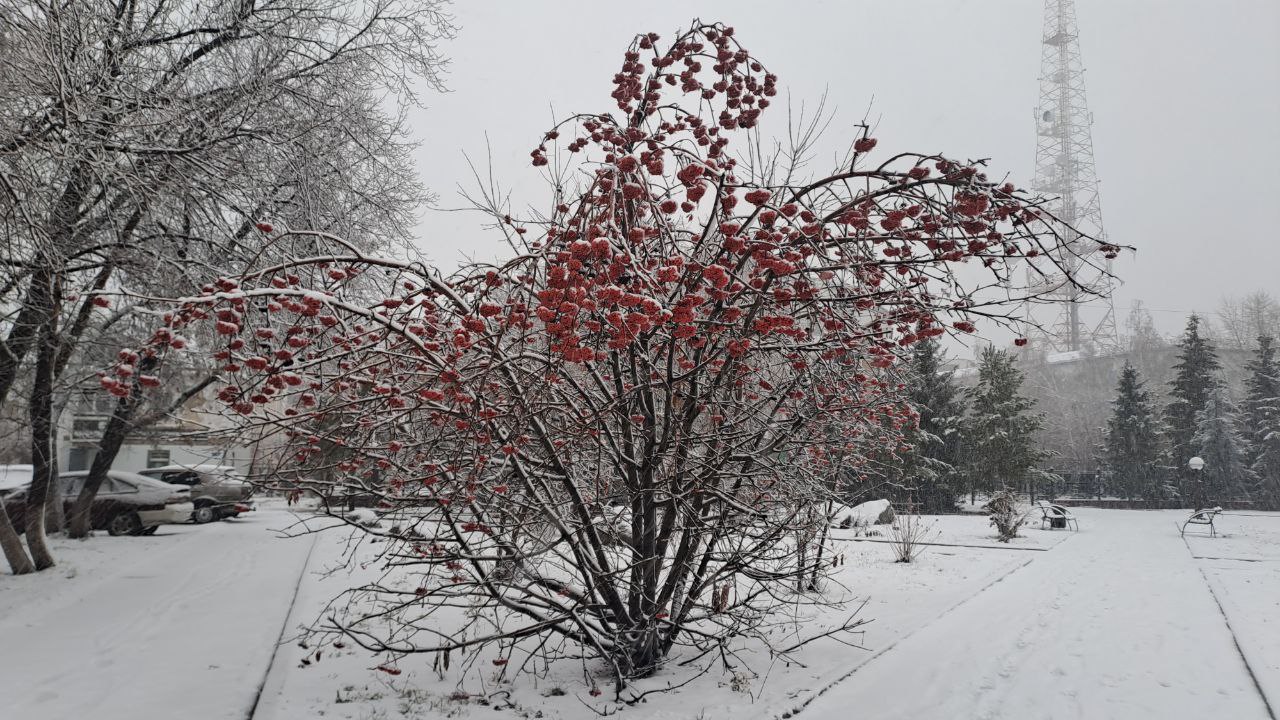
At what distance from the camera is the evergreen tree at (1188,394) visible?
27.6 m

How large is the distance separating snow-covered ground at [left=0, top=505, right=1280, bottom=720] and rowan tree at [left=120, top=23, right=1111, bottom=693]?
51 centimetres

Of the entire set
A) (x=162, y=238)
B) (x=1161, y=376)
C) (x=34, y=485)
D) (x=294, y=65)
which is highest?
(x=1161, y=376)

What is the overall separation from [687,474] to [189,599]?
253 inches

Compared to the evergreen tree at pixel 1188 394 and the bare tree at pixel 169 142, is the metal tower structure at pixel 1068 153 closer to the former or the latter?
the evergreen tree at pixel 1188 394

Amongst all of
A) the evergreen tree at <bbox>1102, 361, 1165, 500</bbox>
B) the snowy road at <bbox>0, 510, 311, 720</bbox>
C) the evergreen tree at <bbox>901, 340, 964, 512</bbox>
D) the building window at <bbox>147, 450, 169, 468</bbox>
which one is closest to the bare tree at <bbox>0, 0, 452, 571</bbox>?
the snowy road at <bbox>0, 510, 311, 720</bbox>

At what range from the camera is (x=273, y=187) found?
7234 mm

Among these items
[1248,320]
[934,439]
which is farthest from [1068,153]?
[934,439]

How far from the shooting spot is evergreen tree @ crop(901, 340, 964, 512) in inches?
905

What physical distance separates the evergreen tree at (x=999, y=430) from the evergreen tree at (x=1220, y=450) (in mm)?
8008

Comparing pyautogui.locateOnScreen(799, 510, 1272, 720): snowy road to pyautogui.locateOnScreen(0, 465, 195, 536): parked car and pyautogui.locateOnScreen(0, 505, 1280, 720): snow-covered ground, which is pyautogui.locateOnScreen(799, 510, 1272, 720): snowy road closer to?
pyautogui.locateOnScreen(0, 505, 1280, 720): snow-covered ground

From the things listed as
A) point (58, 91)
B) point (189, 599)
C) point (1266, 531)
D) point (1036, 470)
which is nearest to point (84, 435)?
point (189, 599)

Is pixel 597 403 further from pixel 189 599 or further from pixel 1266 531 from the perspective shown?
pixel 1266 531

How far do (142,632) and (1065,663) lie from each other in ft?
25.0

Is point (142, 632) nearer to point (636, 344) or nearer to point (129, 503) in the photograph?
point (636, 344)
